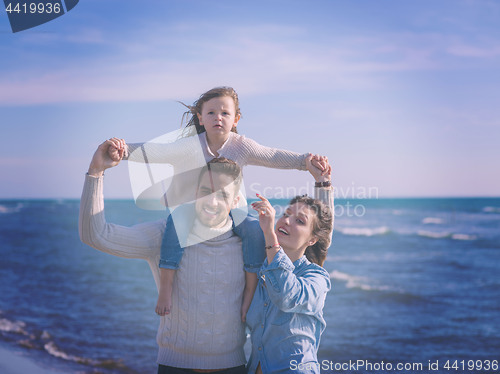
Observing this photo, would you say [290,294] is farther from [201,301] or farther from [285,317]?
[201,301]

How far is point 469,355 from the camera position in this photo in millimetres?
9234

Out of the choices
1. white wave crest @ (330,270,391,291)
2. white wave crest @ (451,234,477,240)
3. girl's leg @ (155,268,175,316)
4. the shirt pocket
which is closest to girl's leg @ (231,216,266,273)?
the shirt pocket

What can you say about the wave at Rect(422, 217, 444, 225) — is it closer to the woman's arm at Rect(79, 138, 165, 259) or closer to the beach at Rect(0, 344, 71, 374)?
the beach at Rect(0, 344, 71, 374)

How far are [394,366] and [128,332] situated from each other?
490 centimetres

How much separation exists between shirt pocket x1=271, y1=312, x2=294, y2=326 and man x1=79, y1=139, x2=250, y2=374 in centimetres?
18

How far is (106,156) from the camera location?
239 centimetres

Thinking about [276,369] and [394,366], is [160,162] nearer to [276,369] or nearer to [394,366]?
[276,369]

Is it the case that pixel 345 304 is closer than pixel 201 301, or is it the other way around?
pixel 201 301

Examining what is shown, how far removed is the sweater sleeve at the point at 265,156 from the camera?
3041 millimetres

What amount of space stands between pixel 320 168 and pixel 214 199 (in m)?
0.66

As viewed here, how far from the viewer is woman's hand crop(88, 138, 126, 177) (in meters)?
2.32

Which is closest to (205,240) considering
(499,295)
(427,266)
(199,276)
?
Answer: (199,276)

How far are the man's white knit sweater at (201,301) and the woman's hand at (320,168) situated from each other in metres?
0.63

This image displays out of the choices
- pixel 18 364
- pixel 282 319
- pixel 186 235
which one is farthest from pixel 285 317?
pixel 18 364
